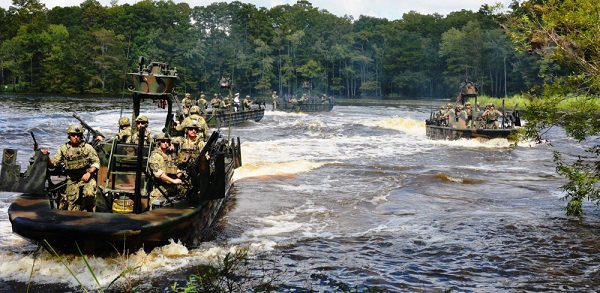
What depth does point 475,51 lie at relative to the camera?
87.2 meters

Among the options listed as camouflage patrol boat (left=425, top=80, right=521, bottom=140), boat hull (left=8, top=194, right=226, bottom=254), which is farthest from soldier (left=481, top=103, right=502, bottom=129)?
boat hull (left=8, top=194, right=226, bottom=254)

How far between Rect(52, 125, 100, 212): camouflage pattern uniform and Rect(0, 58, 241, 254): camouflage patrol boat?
0.18 meters

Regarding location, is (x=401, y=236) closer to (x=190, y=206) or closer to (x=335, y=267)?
(x=335, y=267)

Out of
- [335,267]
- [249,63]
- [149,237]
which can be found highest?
[249,63]

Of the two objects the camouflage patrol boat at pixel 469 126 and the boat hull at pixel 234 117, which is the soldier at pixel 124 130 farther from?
the boat hull at pixel 234 117

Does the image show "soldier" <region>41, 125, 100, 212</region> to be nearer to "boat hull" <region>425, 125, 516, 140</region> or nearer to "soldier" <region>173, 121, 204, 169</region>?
"soldier" <region>173, 121, 204, 169</region>

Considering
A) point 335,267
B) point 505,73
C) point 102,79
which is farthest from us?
point 102,79

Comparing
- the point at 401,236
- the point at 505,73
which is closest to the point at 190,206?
the point at 401,236

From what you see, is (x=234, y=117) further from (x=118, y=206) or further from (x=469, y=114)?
(x=118, y=206)

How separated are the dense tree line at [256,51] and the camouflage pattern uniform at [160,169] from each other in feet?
217

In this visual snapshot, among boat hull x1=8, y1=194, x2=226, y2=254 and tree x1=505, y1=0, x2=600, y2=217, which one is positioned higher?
tree x1=505, y1=0, x2=600, y2=217

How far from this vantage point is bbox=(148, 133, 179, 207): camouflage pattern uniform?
990 cm

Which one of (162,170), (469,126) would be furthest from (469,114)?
(162,170)

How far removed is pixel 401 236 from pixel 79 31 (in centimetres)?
9938
